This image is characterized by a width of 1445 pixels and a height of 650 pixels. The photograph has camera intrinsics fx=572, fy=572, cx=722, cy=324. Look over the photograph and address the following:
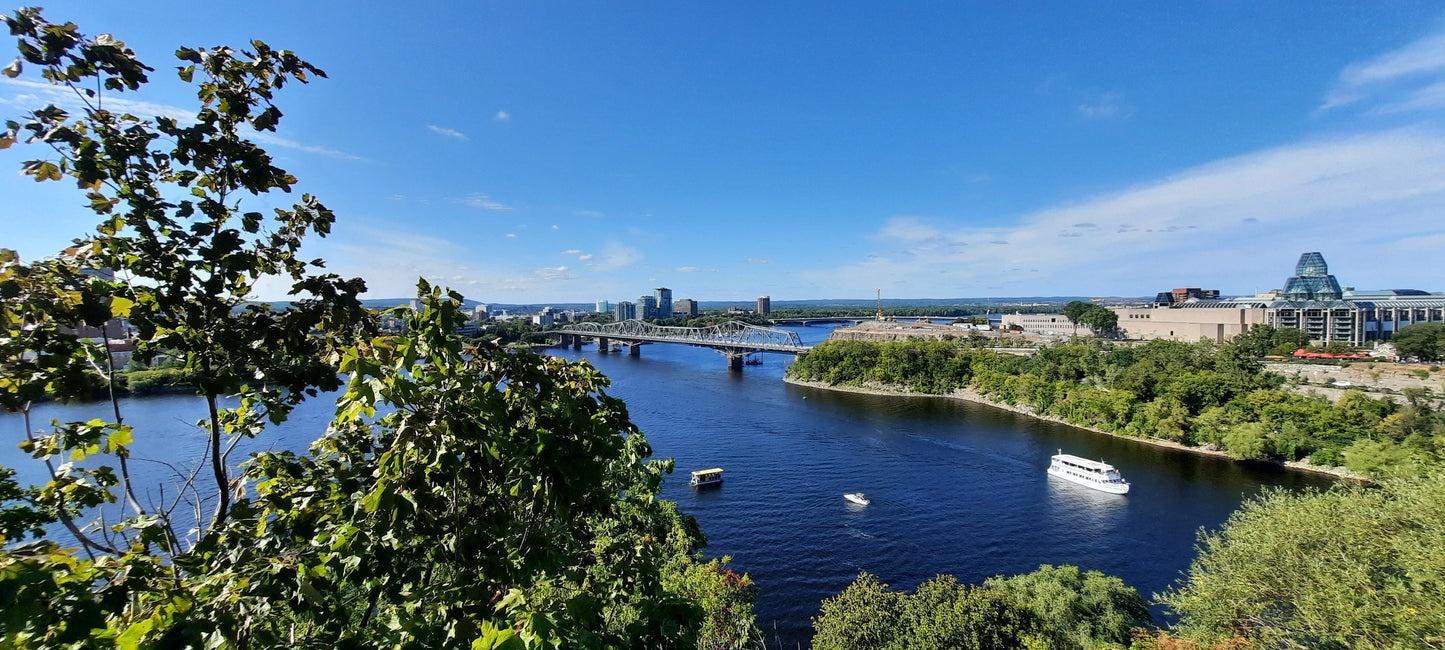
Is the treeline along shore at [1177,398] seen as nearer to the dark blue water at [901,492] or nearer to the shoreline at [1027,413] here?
the shoreline at [1027,413]

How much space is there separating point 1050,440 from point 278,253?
2477 centimetres

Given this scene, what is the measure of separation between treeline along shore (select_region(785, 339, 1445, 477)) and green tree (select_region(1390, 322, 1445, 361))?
6477 millimetres

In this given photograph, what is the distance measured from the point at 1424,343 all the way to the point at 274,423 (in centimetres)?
4596

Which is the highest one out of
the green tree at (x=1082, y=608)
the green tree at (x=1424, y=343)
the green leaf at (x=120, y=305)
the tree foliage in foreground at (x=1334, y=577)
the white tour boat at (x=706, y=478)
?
the green leaf at (x=120, y=305)

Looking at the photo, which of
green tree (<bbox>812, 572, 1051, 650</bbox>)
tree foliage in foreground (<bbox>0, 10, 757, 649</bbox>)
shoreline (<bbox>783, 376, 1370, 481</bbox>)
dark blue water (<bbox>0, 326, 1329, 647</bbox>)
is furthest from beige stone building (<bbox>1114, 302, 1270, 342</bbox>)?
tree foliage in foreground (<bbox>0, 10, 757, 649</bbox>)

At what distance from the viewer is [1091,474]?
16219 millimetres

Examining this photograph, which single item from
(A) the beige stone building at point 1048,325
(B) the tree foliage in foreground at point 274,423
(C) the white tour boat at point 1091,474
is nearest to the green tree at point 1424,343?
(A) the beige stone building at point 1048,325

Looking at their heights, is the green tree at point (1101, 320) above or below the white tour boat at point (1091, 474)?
above

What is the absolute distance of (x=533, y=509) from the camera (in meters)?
1.98

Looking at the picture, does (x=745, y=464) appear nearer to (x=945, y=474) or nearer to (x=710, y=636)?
(x=945, y=474)

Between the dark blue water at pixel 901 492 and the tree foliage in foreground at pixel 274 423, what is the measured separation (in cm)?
805

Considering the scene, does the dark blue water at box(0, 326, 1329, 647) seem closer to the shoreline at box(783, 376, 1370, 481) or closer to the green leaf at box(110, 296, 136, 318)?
the shoreline at box(783, 376, 1370, 481)

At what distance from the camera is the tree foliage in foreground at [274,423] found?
137 centimetres

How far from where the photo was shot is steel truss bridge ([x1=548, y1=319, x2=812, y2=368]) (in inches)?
1890
